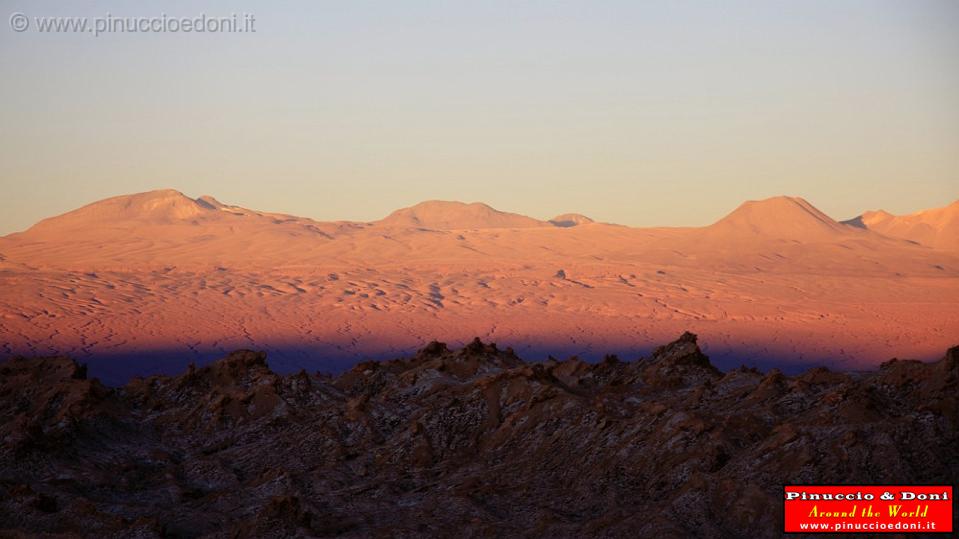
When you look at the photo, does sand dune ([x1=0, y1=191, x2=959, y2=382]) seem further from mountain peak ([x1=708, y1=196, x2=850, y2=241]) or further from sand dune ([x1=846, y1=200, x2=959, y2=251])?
sand dune ([x1=846, y1=200, x2=959, y2=251])

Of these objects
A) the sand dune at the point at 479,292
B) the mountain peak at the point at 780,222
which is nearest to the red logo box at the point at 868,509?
the sand dune at the point at 479,292

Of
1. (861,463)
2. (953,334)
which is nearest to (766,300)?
(953,334)

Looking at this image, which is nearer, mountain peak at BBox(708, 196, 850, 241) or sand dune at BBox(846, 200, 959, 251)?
mountain peak at BBox(708, 196, 850, 241)

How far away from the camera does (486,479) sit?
1852 centimetres

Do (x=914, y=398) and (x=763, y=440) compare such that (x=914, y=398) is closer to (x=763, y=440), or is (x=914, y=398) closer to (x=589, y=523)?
(x=763, y=440)

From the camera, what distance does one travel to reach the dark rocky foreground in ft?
51.7

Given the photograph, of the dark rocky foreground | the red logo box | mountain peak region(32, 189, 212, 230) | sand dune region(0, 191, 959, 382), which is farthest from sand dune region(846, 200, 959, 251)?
the red logo box

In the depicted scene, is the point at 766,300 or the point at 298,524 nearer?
the point at 298,524

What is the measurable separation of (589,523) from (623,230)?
11082cm

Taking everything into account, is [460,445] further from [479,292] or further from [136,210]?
[136,210]

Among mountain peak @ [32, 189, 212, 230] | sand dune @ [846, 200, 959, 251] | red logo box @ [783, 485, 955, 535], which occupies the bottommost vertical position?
red logo box @ [783, 485, 955, 535]

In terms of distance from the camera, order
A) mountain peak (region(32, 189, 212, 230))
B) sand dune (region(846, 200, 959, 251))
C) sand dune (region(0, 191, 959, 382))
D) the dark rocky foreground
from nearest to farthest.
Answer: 1. the dark rocky foreground
2. sand dune (region(0, 191, 959, 382))
3. sand dune (region(846, 200, 959, 251))
4. mountain peak (region(32, 189, 212, 230))

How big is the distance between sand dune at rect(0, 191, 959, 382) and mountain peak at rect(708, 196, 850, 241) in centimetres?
40

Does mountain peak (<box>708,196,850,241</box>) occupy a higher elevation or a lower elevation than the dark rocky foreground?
higher
